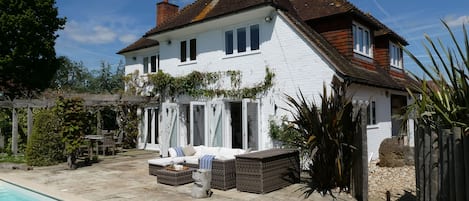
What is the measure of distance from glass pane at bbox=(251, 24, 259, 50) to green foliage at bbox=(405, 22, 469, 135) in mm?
9271

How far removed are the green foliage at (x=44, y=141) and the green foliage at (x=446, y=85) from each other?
1270 centimetres

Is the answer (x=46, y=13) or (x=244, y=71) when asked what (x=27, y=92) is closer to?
(x=46, y=13)

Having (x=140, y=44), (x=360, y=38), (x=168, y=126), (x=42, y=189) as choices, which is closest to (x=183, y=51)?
(x=168, y=126)

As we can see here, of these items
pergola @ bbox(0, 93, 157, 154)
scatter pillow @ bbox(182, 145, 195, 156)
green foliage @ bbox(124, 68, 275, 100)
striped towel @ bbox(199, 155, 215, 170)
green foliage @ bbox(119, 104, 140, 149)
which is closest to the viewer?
striped towel @ bbox(199, 155, 215, 170)

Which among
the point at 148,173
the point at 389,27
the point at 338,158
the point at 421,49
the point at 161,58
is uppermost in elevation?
the point at 389,27

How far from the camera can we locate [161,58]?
60.5ft

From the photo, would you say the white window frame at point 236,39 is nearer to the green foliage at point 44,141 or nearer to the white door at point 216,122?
the white door at point 216,122

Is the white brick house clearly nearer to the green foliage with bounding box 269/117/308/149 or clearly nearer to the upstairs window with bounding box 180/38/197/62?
the upstairs window with bounding box 180/38/197/62

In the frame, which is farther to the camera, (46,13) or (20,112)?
(46,13)

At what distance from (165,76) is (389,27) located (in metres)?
12.5

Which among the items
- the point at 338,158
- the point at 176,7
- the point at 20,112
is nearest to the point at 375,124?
the point at 338,158

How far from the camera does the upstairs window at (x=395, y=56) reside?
1850 cm

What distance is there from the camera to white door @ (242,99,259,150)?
13.9 meters

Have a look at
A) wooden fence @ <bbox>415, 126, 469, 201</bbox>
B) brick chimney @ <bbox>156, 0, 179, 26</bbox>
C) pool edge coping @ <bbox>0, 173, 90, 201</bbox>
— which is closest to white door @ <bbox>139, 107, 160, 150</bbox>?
brick chimney @ <bbox>156, 0, 179, 26</bbox>
